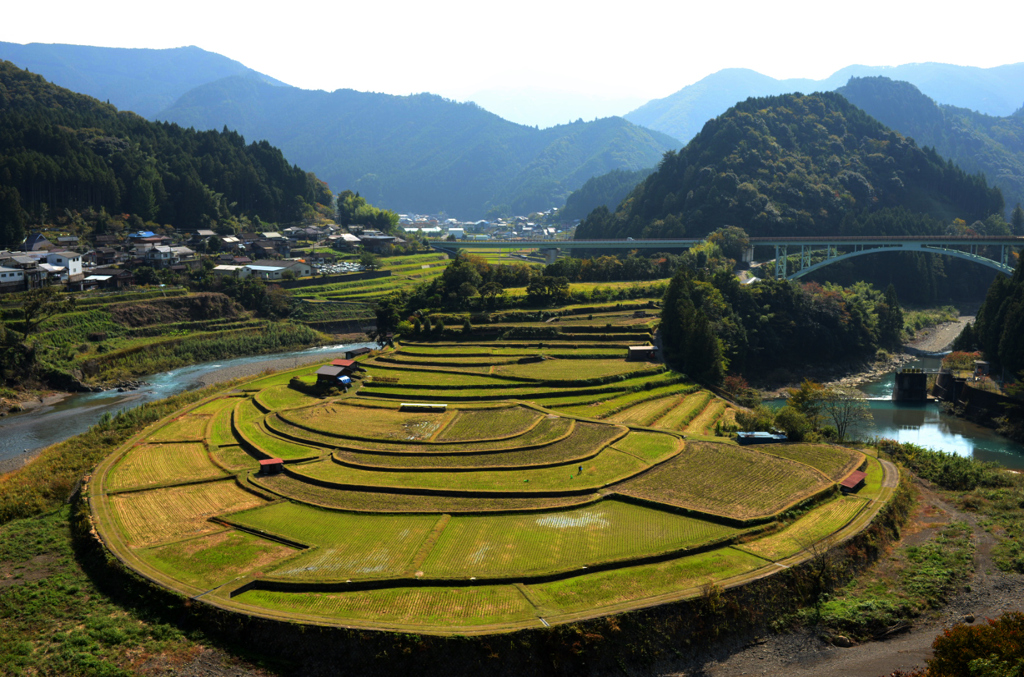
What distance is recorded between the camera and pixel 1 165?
7994 centimetres

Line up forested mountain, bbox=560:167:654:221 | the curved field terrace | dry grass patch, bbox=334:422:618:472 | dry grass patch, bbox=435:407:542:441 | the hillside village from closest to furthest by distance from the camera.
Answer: the curved field terrace < dry grass patch, bbox=334:422:618:472 < dry grass patch, bbox=435:407:542:441 < the hillside village < forested mountain, bbox=560:167:654:221

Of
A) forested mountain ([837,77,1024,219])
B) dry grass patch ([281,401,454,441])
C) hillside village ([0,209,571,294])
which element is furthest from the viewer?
forested mountain ([837,77,1024,219])

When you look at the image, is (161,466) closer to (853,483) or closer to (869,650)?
(869,650)

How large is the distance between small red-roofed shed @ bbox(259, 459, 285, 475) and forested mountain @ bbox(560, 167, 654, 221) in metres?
162

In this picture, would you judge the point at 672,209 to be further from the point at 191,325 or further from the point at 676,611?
the point at 676,611

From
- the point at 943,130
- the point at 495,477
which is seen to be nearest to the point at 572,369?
the point at 495,477

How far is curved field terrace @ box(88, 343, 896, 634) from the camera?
73.0ft

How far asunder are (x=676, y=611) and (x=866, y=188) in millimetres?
103261

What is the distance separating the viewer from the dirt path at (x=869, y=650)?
813 inches

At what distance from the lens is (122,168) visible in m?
94.9

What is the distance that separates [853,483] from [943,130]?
18302cm

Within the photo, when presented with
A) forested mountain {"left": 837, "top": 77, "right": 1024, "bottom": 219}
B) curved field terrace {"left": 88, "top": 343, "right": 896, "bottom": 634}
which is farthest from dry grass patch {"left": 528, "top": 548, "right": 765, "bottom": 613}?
forested mountain {"left": 837, "top": 77, "right": 1024, "bottom": 219}

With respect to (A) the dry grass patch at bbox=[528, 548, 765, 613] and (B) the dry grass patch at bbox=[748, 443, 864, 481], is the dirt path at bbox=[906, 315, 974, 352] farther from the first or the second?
(A) the dry grass patch at bbox=[528, 548, 765, 613]

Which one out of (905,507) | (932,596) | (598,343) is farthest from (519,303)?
(932,596)
